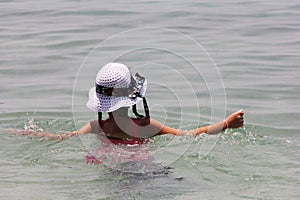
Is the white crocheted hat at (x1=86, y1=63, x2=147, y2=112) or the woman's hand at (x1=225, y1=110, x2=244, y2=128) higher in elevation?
the white crocheted hat at (x1=86, y1=63, x2=147, y2=112)

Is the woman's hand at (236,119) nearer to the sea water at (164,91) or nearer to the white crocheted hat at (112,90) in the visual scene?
the sea water at (164,91)

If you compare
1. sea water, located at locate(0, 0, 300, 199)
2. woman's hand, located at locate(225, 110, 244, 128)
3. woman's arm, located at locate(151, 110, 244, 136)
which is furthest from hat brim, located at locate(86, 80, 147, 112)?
woman's hand, located at locate(225, 110, 244, 128)

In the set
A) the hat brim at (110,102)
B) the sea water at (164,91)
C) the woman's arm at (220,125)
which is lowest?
the sea water at (164,91)

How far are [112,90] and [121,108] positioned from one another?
159mm

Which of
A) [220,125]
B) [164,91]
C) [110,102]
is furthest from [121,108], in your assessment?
[164,91]

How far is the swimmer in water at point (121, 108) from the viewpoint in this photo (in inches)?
211

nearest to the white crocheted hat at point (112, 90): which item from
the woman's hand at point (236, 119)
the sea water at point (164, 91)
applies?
the sea water at point (164, 91)

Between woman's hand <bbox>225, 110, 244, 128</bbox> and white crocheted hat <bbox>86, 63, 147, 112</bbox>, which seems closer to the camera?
white crocheted hat <bbox>86, 63, 147, 112</bbox>

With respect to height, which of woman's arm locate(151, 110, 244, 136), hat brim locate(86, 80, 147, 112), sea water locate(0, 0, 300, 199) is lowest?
sea water locate(0, 0, 300, 199)

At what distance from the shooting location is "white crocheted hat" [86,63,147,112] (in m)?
5.34

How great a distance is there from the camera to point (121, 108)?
541 centimetres

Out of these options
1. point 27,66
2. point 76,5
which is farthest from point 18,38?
point 76,5

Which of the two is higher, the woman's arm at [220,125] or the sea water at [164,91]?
the woman's arm at [220,125]

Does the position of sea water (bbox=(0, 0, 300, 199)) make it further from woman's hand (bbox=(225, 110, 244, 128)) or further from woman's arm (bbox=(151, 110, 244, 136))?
woman's hand (bbox=(225, 110, 244, 128))
